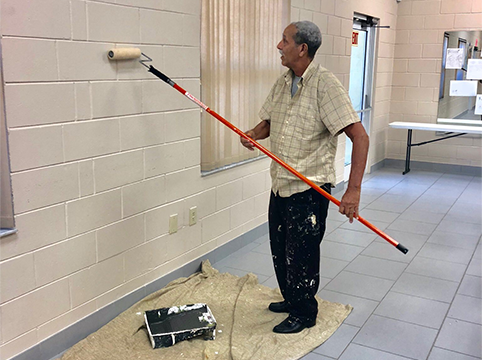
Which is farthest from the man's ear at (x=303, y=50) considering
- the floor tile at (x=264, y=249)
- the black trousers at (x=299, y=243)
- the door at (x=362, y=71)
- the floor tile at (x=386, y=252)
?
the door at (x=362, y=71)

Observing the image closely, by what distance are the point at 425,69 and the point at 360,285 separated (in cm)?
423

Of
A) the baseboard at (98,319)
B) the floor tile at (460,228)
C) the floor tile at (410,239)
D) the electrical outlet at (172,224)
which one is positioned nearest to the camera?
the baseboard at (98,319)

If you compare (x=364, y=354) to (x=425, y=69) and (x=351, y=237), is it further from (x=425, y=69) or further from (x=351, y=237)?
(x=425, y=69)

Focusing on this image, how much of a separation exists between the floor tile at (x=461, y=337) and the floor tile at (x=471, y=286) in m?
0.40

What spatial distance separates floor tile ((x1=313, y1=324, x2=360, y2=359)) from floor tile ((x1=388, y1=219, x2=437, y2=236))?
1.75 metres

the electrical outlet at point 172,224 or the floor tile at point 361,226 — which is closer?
the electrical outlet at point 172,224

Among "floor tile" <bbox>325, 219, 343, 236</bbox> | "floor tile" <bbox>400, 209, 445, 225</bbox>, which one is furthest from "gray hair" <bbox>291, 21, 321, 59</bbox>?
"floor tile" <bbox>400, 209, 445, 225</bbox>

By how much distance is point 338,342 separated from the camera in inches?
92.2

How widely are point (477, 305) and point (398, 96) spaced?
14.1 feet

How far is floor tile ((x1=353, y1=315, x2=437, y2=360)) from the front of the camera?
227cm

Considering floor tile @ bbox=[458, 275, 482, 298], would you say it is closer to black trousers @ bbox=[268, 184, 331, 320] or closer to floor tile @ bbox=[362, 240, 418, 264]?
floor tile @ bbox=[362, 240, 418, 264]

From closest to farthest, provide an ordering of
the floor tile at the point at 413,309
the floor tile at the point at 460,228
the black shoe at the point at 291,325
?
the black shoe at the point at 291,325 → the floor tile at the point at 413,309 → the floor tile at the point at 460,228

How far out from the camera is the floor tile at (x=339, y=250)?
344 centimetres

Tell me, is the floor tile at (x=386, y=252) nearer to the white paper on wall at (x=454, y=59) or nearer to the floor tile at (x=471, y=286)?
the floor tile at (x=471, y=286)
